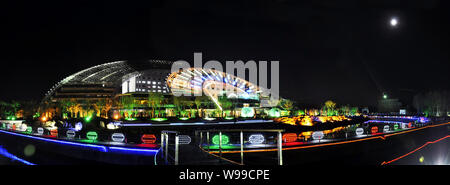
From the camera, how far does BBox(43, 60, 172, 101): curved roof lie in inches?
3086

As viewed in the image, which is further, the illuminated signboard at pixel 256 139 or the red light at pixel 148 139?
the illuminated signboard at pixel 256 139

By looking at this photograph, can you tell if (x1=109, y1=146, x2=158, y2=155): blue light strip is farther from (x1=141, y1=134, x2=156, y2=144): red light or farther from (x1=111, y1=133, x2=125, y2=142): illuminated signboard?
(x1=111, y1=133, x2=125, y2=142): illuminated signboard

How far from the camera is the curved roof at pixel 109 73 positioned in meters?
78.4

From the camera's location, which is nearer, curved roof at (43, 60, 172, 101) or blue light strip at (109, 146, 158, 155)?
blue light strip at (109, 146, 158, 155)

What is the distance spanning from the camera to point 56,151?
60.3 feet

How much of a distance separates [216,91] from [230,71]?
1030 centimetres

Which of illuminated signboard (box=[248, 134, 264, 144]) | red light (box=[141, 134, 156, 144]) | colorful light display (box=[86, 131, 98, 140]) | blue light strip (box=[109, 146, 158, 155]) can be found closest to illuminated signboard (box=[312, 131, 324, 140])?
illuminated signboard (box=[248, 134, 264, 144])

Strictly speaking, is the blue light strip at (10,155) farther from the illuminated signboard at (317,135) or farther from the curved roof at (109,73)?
the curved roof at (109,73)

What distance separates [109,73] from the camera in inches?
3356

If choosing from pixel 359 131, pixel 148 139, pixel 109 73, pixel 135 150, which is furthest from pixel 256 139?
pixel 109 73

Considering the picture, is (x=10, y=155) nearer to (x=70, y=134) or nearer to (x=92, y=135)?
(x=70, y=134)

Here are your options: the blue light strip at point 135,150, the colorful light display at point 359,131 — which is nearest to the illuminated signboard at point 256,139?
the blue light strip at point 135,150
